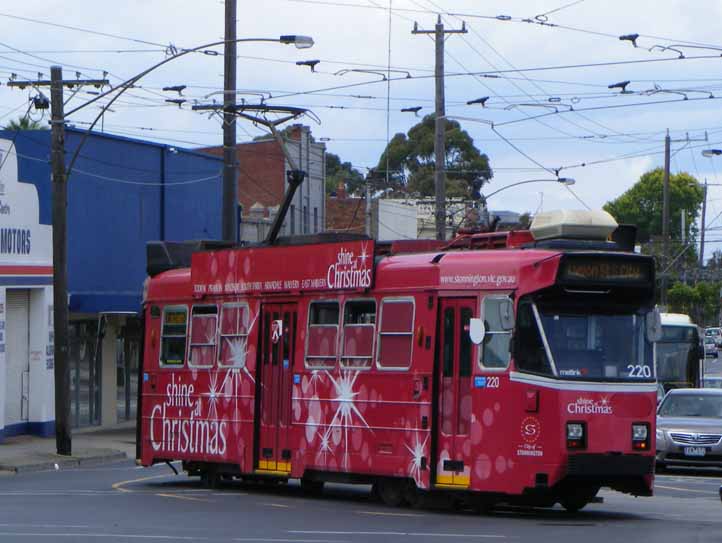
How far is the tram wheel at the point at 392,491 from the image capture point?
17.9 metres

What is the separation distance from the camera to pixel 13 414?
1315 inches

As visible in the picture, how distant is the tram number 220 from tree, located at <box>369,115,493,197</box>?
2140 inches

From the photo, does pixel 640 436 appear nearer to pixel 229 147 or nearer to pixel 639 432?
pixel 639 432

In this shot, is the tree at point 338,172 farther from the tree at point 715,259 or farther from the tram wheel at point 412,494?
the tram wheel at point 412,494

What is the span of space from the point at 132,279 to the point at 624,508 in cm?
2246

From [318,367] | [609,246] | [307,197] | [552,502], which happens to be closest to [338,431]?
[318,367]

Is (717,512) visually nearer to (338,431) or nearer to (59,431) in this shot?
(338,431)

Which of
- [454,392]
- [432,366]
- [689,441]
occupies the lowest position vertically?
[689,441]

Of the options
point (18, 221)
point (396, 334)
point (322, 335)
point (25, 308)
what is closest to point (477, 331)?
point (396, 334)

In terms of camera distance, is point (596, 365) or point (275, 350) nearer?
point (596, 365)

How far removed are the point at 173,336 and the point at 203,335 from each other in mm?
842

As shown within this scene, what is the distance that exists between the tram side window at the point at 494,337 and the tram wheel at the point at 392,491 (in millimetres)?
2443

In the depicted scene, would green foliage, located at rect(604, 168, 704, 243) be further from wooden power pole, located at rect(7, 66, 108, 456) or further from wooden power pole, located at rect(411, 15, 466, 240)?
wooden power pole, located at rect(7, 66, 108, 456)

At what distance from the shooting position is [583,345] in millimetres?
16016
